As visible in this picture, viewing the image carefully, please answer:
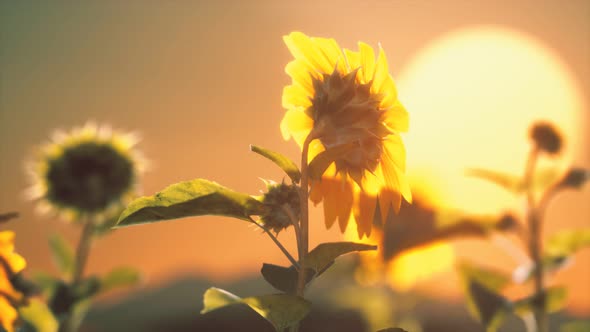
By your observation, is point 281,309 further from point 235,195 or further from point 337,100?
point 337,100

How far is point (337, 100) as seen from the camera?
2.94ft

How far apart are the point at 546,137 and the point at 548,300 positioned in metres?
0.59

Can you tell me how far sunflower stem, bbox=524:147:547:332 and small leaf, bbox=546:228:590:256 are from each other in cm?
9

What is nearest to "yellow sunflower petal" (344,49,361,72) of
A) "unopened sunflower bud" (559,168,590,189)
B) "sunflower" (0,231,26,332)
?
"sunflower" (0,231,26,332)

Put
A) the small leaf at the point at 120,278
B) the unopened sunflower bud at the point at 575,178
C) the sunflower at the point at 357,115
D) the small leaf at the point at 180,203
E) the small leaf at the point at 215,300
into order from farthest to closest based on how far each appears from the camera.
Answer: the small leaf at the point at 120,278 < the unopened sunflower bud at the point at 575,178 < the sunflower at the point at 357,115 < the small leaf at the point at 180,203 < the small leaf at the point at 215,300

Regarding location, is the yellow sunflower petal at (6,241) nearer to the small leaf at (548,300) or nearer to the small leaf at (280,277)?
the small leaf at (280,277)

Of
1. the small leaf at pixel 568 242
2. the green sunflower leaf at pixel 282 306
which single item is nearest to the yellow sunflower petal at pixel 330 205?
the green sunflower leaf at pixel 282 306

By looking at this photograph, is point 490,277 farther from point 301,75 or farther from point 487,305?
point 301,75

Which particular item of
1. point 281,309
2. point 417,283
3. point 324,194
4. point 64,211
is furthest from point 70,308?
point 417,283

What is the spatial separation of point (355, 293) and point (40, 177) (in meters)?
1.34

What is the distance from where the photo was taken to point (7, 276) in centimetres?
109

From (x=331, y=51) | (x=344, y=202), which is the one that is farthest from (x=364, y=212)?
(x=331, y=51)

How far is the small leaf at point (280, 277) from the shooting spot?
0.88m

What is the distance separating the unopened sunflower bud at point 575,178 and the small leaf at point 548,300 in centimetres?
36
